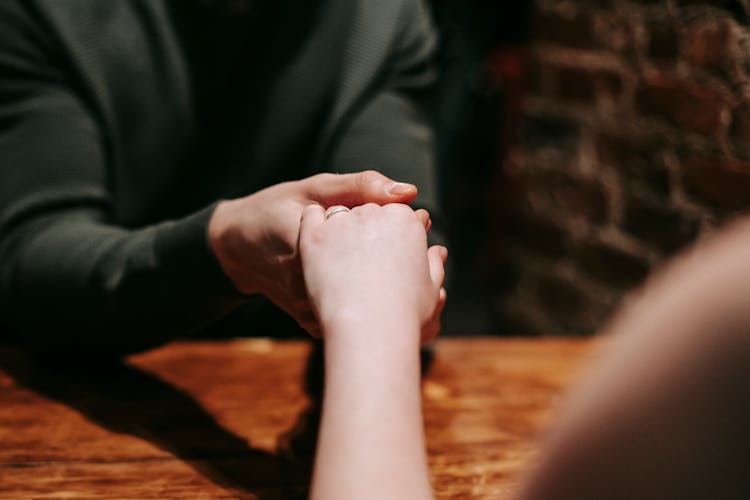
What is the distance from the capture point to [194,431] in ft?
2.18

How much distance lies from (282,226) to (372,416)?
192mm

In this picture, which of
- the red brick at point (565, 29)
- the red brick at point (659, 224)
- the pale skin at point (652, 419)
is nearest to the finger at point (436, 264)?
the pale skin at point (652, 419)

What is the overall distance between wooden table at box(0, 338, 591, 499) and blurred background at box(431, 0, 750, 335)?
1.53ft

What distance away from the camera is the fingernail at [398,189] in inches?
21.5

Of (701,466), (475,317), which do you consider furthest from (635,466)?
(475,317)

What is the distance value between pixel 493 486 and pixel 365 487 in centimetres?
24

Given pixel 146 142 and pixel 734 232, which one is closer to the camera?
pixel 734 232

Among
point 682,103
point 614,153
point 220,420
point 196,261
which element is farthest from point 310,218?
point 614,153

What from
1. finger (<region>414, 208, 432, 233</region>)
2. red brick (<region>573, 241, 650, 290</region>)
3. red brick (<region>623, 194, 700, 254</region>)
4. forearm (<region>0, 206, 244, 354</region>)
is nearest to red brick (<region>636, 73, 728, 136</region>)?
red brick (<region>623, 194, 700, 254</region>)

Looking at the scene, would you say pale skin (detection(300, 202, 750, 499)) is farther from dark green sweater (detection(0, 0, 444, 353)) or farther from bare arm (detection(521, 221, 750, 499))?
dark green sweater (detection(0, 0, 444, 353))

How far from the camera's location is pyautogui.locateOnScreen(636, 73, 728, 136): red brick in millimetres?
1090

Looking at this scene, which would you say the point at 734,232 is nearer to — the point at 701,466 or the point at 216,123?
the point at 701,466

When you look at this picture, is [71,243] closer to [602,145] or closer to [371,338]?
[371,338]

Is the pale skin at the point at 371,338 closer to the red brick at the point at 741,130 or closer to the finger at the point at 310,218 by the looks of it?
the finger at the point at 310,218
